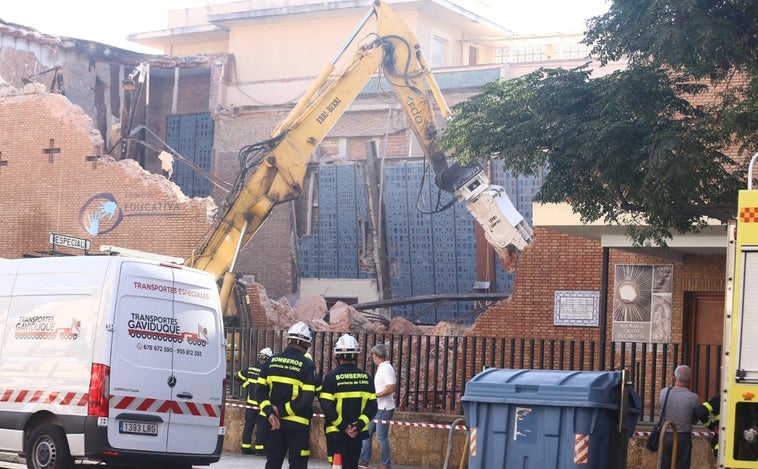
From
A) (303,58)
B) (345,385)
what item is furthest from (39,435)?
(303,58)

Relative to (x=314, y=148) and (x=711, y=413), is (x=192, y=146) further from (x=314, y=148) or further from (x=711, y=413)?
(x=711, y=413)

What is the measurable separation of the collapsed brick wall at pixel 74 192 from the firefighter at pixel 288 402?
18.6m

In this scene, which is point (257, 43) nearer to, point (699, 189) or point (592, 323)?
point (592, 323)

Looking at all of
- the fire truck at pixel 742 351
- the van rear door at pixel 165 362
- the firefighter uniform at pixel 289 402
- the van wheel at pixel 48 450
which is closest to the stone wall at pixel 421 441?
the van rear door at pixel 165 362

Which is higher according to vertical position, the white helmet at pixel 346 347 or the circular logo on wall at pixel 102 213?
the circular logo on wall at pixel 102 213

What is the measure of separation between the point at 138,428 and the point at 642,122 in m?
6.29

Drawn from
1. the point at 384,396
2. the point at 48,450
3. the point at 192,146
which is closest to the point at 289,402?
Answer: the point at 48,450

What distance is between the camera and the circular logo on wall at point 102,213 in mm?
31219

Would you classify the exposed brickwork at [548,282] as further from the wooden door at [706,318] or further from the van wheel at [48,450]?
the van wheel at [48,450]

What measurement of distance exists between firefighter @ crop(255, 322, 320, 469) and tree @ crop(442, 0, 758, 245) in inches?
170

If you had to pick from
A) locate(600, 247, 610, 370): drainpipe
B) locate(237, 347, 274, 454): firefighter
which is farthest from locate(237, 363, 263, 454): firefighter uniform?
locate(600, 247, 610, 370): drainpipe

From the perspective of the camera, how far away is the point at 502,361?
59.3ft

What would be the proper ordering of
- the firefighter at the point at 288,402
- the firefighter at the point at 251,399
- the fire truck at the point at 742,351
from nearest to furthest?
the fire truck at the point at 742,351 → the firefighter at the point at 288,402 → the firefighter at the point at 251,399

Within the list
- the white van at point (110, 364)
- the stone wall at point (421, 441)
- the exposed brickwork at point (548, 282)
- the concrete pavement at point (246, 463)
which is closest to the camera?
the white van at point (110, 364)
